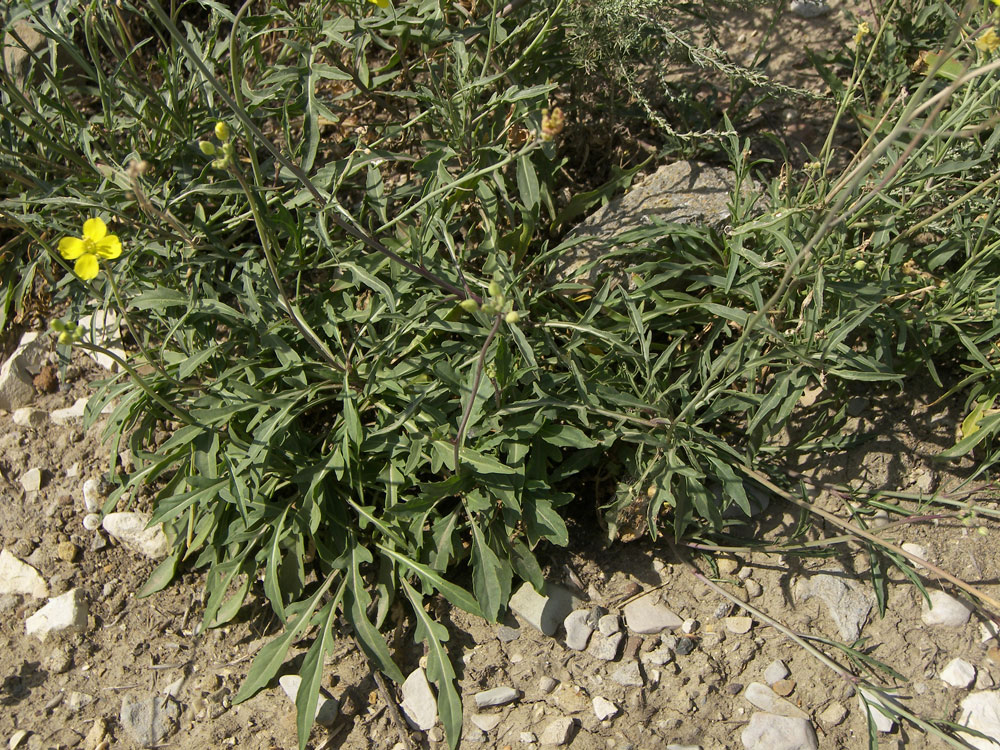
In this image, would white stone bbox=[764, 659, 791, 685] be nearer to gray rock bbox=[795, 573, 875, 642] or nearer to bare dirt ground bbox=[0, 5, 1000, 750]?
bare dirt ground bbox=[0, 5, 1000, 750]

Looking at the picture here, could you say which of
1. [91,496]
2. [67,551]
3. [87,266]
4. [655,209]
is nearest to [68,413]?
[91,496]

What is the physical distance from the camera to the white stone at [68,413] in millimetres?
3055

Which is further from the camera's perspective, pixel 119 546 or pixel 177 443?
pixel 119 546

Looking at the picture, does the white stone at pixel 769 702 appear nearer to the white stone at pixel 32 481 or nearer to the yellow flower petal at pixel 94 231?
the yellow flower petal at pixel 94 231

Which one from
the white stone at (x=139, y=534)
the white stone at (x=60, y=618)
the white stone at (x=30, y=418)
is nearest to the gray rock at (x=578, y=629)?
the white stone at (x=139, y=534)

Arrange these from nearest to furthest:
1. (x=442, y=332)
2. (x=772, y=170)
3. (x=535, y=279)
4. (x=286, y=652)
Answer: (x=286, y=652) < (x=442, y=332) < (x=535, y=279) < (x=772, y=170)

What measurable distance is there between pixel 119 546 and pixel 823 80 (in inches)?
137

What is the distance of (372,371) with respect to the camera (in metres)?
2.45

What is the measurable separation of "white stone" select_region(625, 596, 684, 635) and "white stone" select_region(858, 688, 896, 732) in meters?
0.55

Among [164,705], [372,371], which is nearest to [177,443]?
[372,371]

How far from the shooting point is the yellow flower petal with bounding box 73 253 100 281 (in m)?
2.07

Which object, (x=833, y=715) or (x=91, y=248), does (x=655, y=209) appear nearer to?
(x=833, y=715)

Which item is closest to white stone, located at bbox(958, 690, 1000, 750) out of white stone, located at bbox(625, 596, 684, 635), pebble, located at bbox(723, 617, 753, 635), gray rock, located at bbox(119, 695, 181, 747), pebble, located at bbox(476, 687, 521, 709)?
pebble, located at bbox(723, 617, 753, 635)

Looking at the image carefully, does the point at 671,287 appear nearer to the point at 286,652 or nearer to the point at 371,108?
the point at 371,108
